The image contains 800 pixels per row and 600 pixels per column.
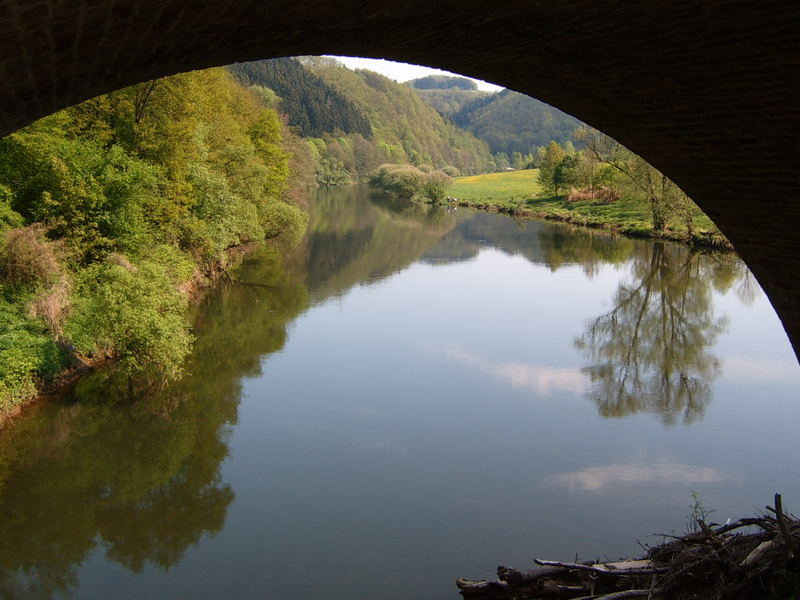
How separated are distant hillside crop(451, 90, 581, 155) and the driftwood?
14591cm

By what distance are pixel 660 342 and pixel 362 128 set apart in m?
82.6

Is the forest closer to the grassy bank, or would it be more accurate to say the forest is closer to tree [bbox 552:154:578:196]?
the grassy bank

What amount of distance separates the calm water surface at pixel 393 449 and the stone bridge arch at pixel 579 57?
4247mm

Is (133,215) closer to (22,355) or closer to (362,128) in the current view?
(22,355)

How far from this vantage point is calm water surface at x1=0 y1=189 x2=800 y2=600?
7039mm

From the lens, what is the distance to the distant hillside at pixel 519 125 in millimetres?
151375

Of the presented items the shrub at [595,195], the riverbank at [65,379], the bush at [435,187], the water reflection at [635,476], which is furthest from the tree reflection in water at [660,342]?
the bush at [435,187]

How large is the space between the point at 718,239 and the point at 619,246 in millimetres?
3718

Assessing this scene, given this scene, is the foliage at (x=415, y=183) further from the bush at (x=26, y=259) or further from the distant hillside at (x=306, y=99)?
the bush at (x=26, y=259)

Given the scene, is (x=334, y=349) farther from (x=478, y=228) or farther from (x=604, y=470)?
(x=478, y=228)

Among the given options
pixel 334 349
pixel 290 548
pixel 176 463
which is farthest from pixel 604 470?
pixel 334 349

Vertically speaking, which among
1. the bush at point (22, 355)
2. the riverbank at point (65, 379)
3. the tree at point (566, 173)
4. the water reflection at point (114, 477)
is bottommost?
the water reflection at point (114, 477)

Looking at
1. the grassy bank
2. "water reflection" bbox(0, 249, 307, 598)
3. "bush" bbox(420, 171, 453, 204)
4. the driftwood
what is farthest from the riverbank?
"bush" bbox(420, 171, 453, 204)

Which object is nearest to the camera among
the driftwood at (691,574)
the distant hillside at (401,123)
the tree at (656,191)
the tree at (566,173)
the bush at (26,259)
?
the driftwood at (691,574)
